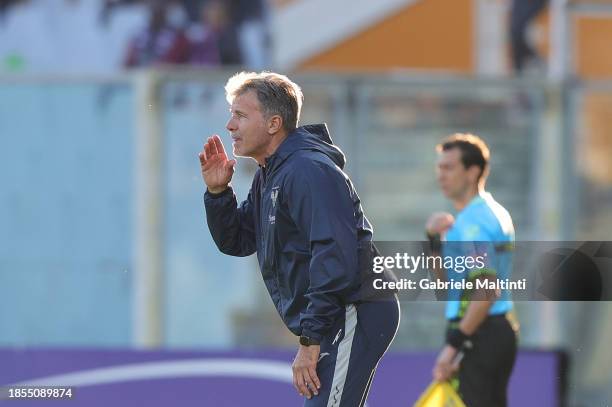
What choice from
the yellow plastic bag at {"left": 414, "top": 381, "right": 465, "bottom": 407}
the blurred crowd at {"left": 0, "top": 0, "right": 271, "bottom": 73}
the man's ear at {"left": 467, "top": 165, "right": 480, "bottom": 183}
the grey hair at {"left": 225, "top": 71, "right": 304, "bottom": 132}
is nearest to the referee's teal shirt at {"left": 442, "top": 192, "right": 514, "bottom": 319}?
the man's ear at {"left": 467, "top": 165, "right": 480, "bottom": 183}

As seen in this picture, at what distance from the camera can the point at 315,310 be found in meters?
5.43

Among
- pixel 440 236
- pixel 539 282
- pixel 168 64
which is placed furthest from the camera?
pixel 168 64

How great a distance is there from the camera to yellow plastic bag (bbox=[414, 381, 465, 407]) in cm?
765

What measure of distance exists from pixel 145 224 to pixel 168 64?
1804mm

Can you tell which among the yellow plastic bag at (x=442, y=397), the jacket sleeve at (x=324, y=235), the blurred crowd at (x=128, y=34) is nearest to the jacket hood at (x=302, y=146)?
the jacket sleeve at (x=324, y=235)

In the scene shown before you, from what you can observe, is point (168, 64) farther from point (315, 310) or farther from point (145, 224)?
point (315, 310)

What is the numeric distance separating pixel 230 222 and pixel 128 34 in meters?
6.62

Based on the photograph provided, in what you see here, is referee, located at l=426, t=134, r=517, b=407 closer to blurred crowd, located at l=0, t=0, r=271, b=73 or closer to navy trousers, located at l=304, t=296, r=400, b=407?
navy trousers, located at l=304, t=296, r=400, b=407

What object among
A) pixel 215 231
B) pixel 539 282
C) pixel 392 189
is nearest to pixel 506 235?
pixel 539 282

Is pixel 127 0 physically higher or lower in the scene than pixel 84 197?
higher

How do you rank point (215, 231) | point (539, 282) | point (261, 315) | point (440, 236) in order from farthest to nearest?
point (261, 315), point (440, 236), point (539, 282), point (215, 231)

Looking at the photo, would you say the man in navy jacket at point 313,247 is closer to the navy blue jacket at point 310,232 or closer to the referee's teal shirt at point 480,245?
the navy blue jacket at point 310,232

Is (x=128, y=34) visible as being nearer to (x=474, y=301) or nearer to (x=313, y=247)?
(x=474, y=301)

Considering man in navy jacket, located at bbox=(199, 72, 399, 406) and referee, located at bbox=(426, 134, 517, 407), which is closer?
man in navy jacket, located at bbox=(199, 72, 399, 406)
